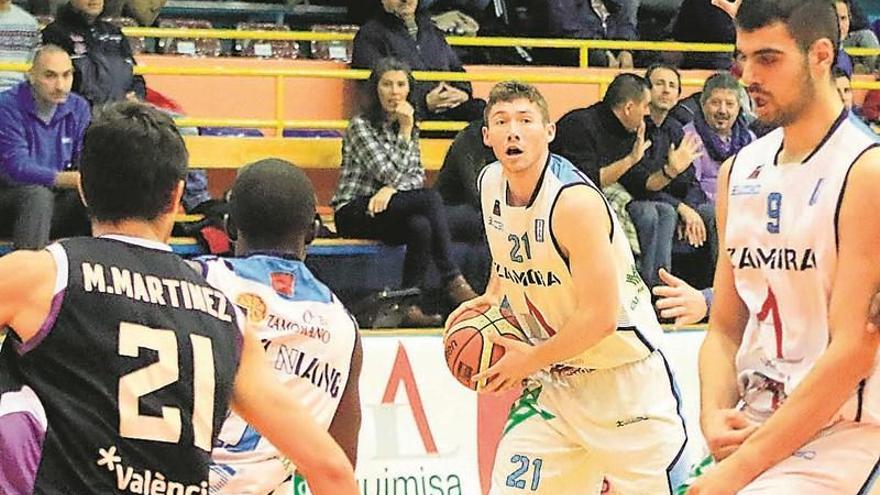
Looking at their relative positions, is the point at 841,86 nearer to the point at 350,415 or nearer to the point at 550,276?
the point at 550,276

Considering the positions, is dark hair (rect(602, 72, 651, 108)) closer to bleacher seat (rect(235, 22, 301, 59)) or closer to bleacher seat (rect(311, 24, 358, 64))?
bleacher seat (rect(311, 24, 358, 64))

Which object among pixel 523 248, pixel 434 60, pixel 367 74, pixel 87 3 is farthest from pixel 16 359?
pixel 434 60

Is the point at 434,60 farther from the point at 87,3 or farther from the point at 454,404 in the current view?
the point at 454,404

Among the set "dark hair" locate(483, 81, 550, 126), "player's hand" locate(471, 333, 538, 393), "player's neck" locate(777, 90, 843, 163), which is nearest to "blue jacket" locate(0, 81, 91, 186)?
"dark hair" locate(483, 81, 550, 126)

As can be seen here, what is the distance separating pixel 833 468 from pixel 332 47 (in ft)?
27.2

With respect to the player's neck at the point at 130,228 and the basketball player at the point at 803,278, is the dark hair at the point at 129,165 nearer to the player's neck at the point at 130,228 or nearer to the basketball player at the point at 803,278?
the player's neck at the point at 130,228

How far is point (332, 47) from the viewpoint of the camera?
11.2m

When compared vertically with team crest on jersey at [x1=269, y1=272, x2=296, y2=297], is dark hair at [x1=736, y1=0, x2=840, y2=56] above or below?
above

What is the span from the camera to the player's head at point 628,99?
9.03 metres

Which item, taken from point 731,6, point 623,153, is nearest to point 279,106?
point 623,153

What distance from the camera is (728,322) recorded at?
3.76 meters

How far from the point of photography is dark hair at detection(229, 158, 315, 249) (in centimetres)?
405

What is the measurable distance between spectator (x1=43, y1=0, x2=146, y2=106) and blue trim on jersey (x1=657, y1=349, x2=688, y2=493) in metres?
4.39

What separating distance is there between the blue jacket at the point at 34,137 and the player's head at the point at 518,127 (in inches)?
138
